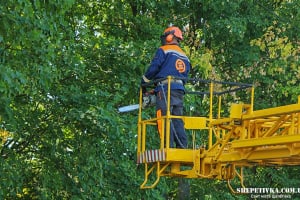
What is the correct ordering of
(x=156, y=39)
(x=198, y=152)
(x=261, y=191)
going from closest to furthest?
(x=198, y=152) → (x=156, y=39) → (x=261, y=191)

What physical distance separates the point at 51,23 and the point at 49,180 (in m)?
4.43

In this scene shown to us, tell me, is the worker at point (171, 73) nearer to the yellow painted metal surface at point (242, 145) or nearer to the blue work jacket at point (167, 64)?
the blue work jacket at point (167, 64)

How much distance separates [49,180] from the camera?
56.6 feet

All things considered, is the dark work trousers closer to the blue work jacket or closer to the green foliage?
the blue work jacket

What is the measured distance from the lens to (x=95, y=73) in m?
18.6

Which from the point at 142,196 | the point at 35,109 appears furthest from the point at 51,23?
the point at 142,196

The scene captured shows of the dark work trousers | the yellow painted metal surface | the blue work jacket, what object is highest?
the blue work jacket

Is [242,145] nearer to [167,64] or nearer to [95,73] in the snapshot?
[167,64]

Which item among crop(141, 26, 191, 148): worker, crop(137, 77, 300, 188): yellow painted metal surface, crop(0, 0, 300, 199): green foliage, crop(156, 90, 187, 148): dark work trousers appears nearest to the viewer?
crop(137, 77, 300, 188): yellow painted metal surface

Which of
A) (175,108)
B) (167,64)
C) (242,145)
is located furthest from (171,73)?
(242,145)

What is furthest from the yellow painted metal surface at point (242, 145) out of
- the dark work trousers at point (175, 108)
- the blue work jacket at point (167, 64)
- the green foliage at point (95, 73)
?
the green foliage at point (95, 73)

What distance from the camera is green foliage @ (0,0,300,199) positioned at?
14.4m

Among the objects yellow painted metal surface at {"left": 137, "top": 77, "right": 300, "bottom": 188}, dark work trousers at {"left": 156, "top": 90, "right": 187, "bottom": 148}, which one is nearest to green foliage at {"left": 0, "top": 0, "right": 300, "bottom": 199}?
dark work trousers at {"left": 156, "top": 90, "right": 187, "bottom": 148}

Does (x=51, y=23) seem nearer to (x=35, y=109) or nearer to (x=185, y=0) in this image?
(x=35, y=109)
